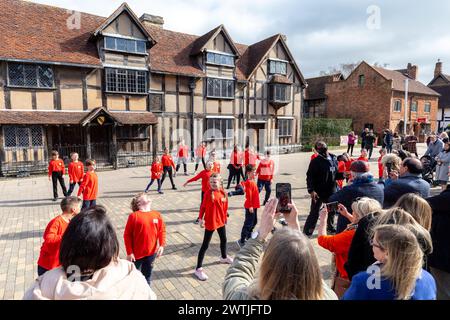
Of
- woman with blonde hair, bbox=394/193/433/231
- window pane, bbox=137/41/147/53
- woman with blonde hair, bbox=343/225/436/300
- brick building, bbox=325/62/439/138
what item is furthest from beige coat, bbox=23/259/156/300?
brick building, bbox=325/62/439/138

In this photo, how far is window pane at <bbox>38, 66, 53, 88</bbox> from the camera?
14.5 meters

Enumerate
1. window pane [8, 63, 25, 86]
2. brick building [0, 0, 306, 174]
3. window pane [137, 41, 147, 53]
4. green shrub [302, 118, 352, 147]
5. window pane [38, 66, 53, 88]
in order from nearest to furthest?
window pane [8, 63, 25, 86], brick building [0, 0, 306, 174], window pane [38, 66, 53, 88], window pane [137, 41, 147, 53], green shrub [302, 118, 352, 147]

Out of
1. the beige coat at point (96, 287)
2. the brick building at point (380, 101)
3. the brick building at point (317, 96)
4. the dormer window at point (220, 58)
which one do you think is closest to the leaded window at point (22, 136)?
the dormer window at point (220, 58)

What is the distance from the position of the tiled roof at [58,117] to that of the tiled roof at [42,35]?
2658mm

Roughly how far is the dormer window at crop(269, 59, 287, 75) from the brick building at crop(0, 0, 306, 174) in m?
0.11

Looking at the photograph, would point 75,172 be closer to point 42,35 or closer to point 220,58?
point 42,35

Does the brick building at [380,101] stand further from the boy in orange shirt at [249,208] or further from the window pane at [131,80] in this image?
the boy in orange shirt at [249,208]

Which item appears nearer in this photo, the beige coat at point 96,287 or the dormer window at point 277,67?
the beige coat at point 96,287

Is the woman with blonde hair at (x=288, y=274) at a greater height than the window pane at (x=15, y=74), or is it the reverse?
the window pane at (x=15, y=74)

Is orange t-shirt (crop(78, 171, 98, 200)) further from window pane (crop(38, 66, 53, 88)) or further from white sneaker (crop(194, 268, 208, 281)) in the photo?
A: window pane (crop(38, 66, 53, 88))

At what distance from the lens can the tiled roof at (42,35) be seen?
556 inches

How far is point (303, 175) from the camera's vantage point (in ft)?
46.3

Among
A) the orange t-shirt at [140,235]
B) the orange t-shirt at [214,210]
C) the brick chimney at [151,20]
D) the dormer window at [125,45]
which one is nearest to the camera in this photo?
the orange t-shirt at [140,235]

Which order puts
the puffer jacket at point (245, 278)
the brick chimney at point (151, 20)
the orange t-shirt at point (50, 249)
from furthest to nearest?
the brick chimney at point (151, 20), the orange t-shirt at point (50, 249), the puffer jacket at point (245, 278)
